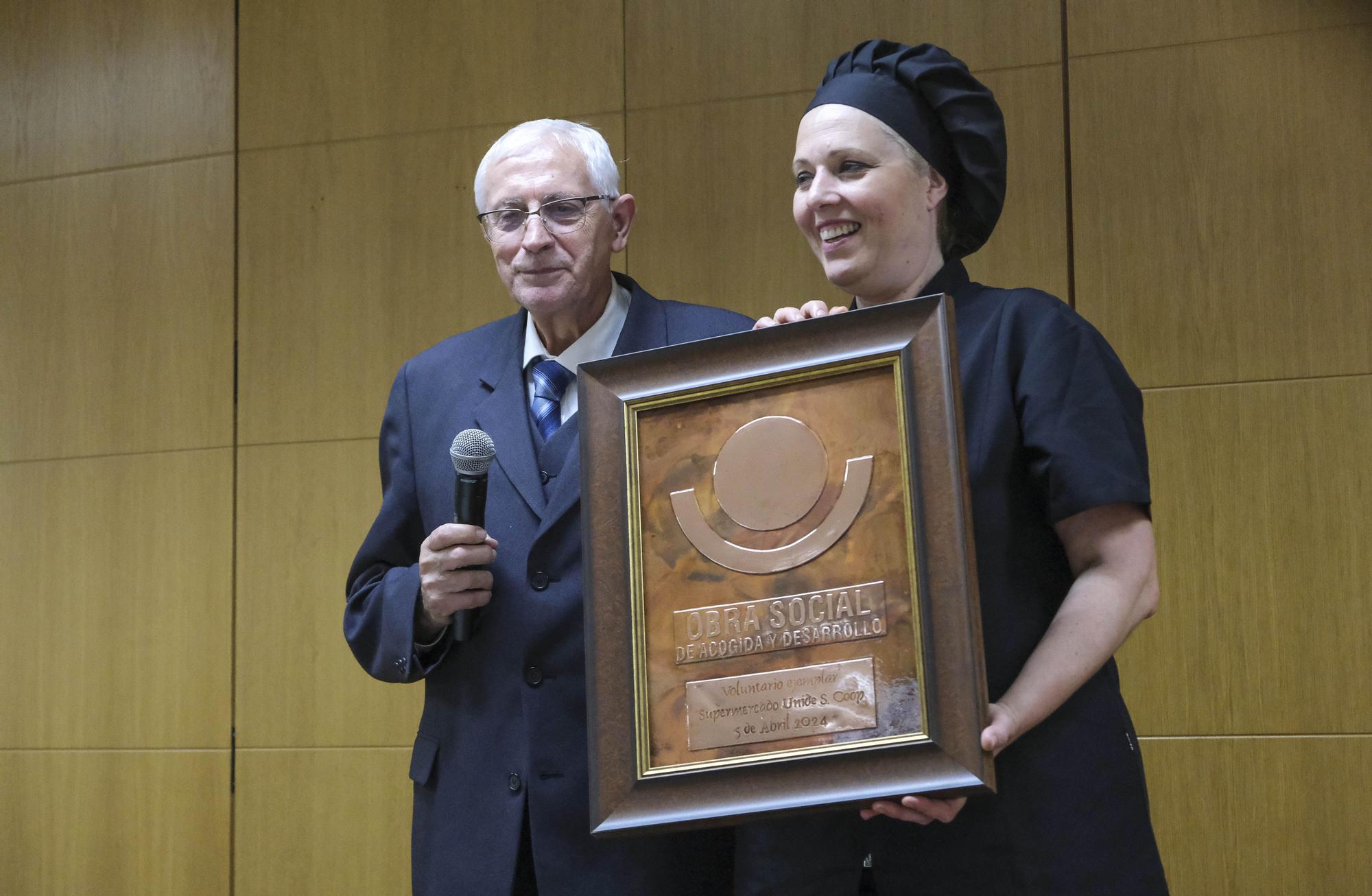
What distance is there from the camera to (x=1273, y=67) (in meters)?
3.16

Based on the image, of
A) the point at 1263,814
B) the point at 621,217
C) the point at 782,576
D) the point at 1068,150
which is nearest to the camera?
the point at 782,576

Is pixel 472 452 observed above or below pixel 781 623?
above

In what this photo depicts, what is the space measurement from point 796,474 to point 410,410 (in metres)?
0.79

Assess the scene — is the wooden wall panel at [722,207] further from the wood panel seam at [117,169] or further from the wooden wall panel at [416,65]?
the wood panel seam at [117,169]

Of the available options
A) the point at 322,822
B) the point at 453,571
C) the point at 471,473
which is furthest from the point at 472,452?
the point at 322,822

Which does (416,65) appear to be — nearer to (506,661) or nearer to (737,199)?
(737,199)

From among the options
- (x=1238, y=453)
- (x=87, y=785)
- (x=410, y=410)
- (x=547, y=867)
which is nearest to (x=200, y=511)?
(x=87, y=785)

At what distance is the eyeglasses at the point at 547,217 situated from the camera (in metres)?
1.92

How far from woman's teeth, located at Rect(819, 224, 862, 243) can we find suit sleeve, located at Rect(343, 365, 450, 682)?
2.34 feet

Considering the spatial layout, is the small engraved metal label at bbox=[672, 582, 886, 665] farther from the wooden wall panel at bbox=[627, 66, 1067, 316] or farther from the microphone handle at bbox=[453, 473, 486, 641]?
the wooden wall panel at bbox=[627, 66, 1067, 316]

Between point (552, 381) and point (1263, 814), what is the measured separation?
215cm

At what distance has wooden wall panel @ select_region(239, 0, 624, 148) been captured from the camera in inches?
145

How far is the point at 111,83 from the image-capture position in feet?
13.7

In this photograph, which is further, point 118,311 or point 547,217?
point 118,311
